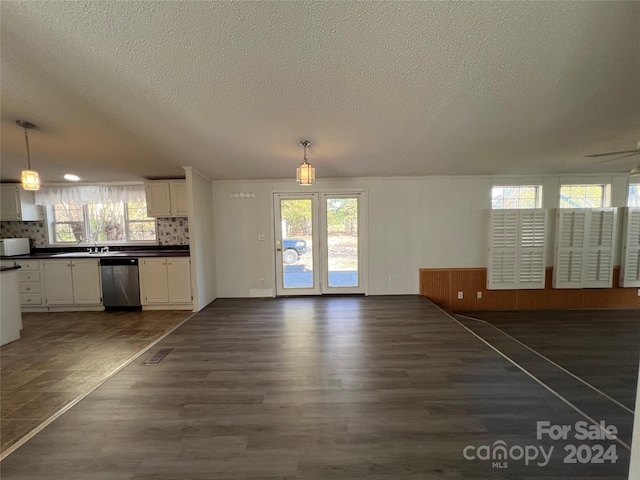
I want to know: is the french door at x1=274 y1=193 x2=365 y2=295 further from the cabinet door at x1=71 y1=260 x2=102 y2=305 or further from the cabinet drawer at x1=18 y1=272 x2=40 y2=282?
the cabinet drawer at x1=18 y1=272 x2=40 y2=282

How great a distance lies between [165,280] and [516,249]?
6.10m

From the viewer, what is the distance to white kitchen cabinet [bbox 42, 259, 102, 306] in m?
4.08

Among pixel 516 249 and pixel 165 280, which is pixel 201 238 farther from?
pixel 516 249

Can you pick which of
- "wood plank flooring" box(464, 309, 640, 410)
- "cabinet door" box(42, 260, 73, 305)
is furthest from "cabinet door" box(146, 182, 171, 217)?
"wood plank flooring" box(464, 309, 640, 410)

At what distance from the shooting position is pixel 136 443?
1526mm

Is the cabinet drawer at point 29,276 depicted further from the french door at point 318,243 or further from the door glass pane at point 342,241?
the door glass pane at point 342,241

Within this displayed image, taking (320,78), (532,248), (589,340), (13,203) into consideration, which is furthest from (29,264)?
(532,248)

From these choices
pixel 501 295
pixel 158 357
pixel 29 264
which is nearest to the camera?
pixel 158 357

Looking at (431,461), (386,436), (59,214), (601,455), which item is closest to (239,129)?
(386,436)

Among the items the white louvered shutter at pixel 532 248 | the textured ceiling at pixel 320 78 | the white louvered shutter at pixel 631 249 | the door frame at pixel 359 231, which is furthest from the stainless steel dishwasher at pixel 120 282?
the white louvered shutter at pixel 631 249

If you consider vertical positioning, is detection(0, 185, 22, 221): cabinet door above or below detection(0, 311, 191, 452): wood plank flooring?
above

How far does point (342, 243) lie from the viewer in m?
4.66

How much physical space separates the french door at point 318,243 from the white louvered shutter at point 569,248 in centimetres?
335

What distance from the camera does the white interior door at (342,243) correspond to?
15.1 ft
